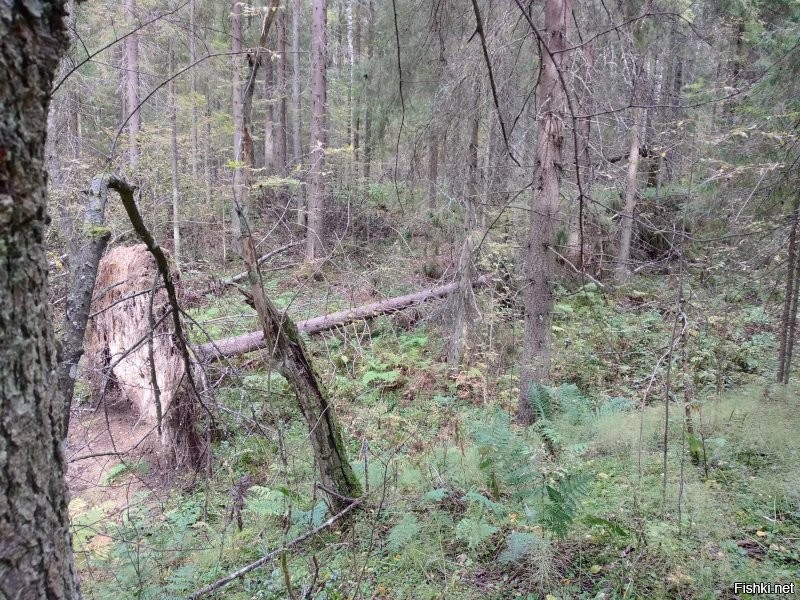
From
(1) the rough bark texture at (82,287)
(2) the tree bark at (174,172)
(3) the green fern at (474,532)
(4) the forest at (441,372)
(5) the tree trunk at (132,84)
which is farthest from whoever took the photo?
(2) the tree bark at (174,172)

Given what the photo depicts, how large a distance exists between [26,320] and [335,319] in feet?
23.6

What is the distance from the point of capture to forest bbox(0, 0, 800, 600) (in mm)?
1363

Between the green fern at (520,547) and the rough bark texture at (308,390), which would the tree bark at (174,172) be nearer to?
the rough bark texture at (308,390)

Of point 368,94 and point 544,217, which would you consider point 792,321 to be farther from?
point 368,94

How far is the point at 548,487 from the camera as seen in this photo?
2812 millimetres

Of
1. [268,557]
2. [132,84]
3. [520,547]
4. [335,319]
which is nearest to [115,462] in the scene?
[335,319]

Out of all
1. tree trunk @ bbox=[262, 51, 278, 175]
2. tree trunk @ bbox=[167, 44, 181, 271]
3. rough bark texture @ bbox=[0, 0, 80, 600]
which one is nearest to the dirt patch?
rough bark texture @ bbox=[0, 0, 80, 600]

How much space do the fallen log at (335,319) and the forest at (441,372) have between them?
76mm

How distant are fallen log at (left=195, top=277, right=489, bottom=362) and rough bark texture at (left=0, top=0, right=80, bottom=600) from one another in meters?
4.38

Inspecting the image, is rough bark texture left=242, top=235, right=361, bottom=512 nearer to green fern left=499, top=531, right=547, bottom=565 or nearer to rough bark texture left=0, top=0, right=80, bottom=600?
green fern left=499, top=531, right=547, bottom=565

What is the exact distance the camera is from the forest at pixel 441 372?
53.7 inches

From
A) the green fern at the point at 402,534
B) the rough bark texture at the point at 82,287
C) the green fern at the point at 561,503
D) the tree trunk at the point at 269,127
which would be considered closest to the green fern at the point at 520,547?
the green fern at the point at 561,503

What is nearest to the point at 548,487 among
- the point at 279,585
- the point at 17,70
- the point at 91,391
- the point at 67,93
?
the point at 279,585

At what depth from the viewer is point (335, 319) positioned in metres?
8.09
